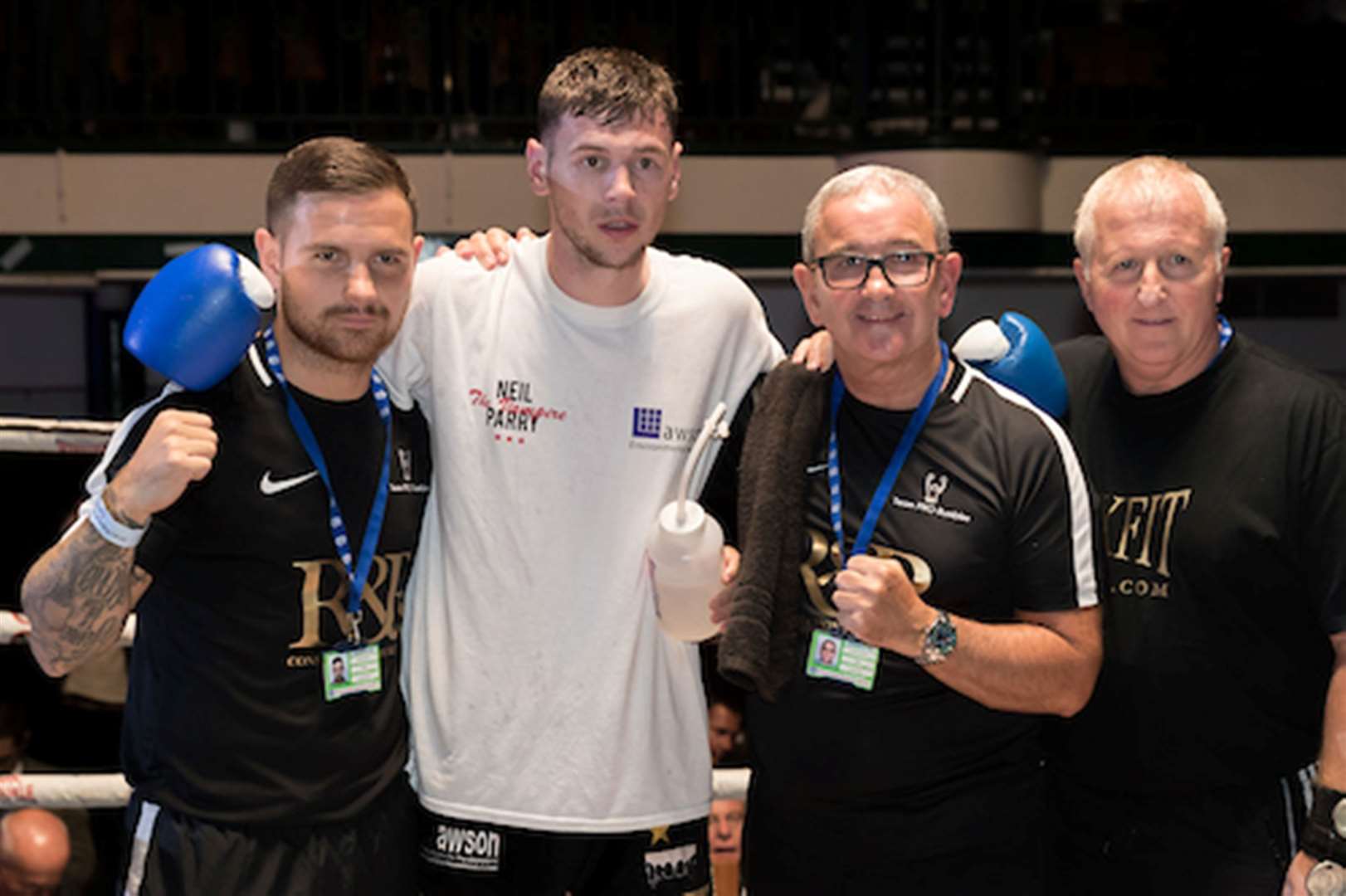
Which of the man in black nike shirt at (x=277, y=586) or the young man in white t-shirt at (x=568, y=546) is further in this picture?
the young man in white t-shirt at (x=568, y=546)

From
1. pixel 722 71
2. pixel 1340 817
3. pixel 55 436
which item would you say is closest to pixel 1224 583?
pixel 1340 817

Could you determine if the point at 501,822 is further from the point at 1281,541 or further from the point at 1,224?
the point at 1,224

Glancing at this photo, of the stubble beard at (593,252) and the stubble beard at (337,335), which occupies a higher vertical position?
the stubble beard at (593,252)

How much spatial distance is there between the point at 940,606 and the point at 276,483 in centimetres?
101

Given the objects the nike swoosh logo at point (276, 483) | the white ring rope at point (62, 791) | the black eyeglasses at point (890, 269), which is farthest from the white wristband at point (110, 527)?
the black eyeglasses at point (890, 269)

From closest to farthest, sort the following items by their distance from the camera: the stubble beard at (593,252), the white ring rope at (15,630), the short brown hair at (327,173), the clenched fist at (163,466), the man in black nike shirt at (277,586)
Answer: the clenched fist at (163,466) < the man in black nike shirt at (277,586) < the short brown hair at (327,173) < the stubble beard at (593,252) < the white ring rope at (15,630)

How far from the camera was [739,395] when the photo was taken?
7.70 feet

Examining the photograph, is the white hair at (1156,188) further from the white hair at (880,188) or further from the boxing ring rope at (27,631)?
the boxing ring rope at (27,631)

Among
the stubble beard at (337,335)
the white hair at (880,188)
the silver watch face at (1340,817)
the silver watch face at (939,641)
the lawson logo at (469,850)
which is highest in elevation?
the white hair at (880,188)

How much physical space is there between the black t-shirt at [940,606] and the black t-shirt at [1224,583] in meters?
0.14

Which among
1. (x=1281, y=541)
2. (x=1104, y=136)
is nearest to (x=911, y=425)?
(x=1281, y=541)

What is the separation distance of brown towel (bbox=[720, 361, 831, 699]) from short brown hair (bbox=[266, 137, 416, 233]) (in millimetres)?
713

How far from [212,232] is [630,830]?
6626 millimetres

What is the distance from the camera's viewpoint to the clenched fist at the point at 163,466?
6.29 feet
